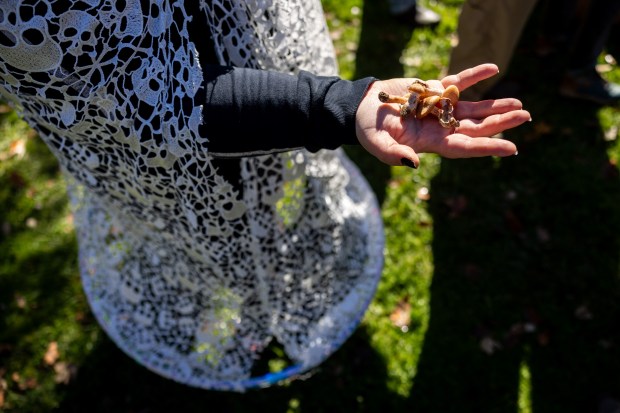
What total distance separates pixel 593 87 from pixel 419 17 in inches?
58.6

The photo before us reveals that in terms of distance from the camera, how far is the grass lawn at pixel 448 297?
282 cm

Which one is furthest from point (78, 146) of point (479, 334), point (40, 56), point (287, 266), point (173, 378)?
point (479, 334)

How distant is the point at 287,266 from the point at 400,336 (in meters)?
0.97

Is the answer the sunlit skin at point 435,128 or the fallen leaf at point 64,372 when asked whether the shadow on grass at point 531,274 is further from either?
the fallen leaf at point 64,372

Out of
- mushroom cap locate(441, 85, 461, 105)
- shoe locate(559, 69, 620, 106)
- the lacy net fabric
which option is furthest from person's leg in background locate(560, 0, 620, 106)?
mushroom cap locate(441, 85, 461, 105)

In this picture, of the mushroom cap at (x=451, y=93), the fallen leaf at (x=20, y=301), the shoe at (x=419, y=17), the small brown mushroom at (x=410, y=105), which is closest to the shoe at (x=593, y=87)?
the shoe at (x=419, y=17)

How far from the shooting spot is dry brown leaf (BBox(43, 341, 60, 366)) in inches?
120

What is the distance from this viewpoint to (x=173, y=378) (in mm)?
2701

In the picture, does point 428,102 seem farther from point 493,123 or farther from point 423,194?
point 423,194

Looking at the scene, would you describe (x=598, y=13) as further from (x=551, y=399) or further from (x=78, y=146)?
(x=78, y=146)

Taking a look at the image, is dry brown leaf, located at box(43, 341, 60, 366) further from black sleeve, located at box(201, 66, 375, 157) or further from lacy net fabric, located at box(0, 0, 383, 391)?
black sleeve, located at box(201, 66, 375, 157)

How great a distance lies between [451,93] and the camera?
1513mm

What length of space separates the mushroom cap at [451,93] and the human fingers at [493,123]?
0.07 m

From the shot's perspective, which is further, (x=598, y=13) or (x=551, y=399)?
(x=598, y=13)
